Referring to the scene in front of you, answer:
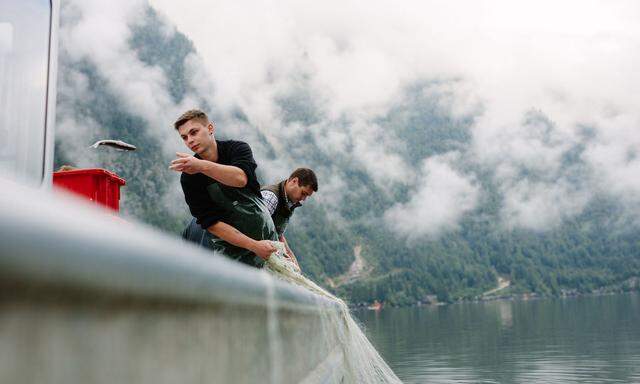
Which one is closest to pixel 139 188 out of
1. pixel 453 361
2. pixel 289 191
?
pixel 453 361

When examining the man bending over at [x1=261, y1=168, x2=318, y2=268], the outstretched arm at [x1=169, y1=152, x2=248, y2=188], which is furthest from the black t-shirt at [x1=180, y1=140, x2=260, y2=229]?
the man bending over at [x1=261, y1=168, x2=318, y2=268]

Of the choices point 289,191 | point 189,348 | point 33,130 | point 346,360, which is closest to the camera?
point 189,348

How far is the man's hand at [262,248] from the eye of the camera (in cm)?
439

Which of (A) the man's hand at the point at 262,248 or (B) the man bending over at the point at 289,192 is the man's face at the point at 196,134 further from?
(B) the man bending over at the point at 289,192

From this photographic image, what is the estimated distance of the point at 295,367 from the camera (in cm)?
283

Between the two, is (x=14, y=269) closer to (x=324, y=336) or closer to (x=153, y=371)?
(x=153, y=371)

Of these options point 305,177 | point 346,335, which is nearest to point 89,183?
point 305,177

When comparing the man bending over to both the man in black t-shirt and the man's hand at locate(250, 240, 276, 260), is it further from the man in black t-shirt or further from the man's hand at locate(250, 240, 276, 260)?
the man's hand at locate(250, 240, 276, 260)

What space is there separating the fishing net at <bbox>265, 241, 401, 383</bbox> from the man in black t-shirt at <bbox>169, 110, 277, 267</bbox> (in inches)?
5.8

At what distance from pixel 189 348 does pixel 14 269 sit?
61 centimetres

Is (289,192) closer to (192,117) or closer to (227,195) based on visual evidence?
(227,195)

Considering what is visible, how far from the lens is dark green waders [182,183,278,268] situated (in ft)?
14.9

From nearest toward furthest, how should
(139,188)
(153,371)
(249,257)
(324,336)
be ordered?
(153,371), (324,336), (249,257), (139,188)

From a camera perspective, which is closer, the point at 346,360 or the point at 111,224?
the point at 111,224
